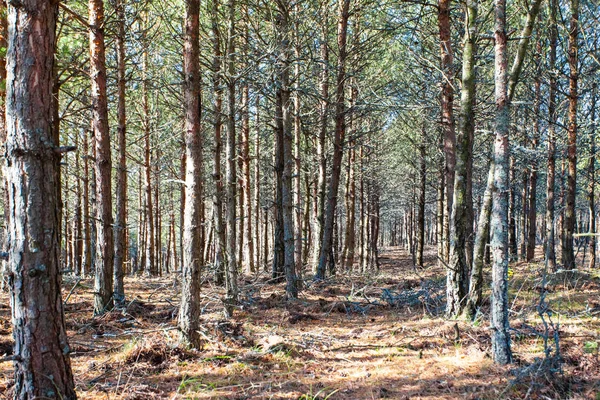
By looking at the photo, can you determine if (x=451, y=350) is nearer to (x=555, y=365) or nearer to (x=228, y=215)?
(x=555, y=365)

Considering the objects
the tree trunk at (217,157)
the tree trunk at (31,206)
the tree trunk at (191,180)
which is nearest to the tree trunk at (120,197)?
the tree trunk at (217,157)

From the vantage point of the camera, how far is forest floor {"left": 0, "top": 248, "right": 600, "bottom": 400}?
372 centimetres

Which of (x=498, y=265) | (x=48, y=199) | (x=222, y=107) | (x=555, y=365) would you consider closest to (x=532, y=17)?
(x=498, y=265)

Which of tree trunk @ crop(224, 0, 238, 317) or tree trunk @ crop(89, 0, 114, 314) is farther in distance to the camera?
tree trunk @ crop(89, 0, 114, 314)

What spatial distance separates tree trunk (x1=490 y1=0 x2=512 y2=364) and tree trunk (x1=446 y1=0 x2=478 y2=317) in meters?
1.53

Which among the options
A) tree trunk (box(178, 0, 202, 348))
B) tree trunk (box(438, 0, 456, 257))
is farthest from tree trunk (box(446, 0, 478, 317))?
tree trunk (box(178, 0, 202, 348))

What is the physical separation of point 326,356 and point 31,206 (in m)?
3.61

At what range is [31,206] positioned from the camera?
2854mm

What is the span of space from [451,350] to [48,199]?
4584 millimetres

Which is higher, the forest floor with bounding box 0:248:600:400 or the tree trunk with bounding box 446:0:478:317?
the tree trunk with bounding box 446:0:478:317

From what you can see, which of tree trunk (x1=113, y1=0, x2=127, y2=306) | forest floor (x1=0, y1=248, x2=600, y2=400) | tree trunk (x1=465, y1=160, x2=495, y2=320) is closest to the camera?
forest floor (x1=0, y1=248, x2=600, y2=400)

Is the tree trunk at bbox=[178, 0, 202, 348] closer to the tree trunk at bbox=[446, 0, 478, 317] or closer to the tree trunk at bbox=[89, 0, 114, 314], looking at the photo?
the tree trunk at bbox=[89, 0, 114, 314]

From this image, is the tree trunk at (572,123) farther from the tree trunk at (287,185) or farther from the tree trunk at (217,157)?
the tree trunk at (217,157)

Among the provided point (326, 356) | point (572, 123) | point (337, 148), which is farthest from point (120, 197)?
point (572, 123)
